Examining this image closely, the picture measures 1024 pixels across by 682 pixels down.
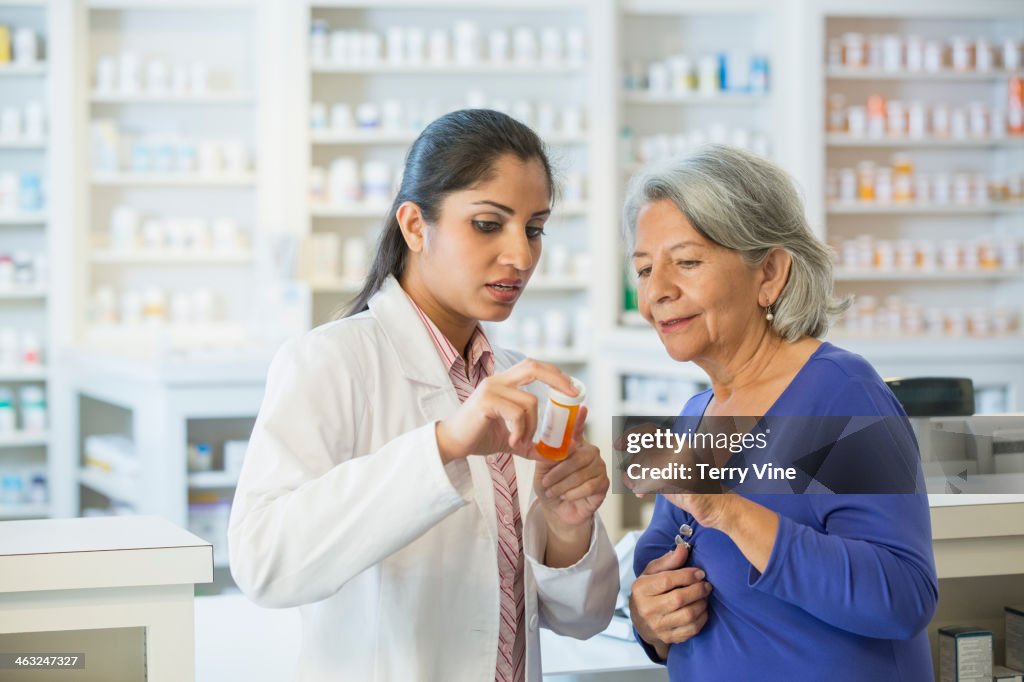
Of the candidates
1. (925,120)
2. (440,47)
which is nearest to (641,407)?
(440,47)

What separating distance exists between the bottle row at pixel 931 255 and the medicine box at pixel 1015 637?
15.5 ft

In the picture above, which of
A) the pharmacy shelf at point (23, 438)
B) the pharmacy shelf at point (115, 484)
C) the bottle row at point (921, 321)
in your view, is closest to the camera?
the pharmacy shelf at point (115, 484)

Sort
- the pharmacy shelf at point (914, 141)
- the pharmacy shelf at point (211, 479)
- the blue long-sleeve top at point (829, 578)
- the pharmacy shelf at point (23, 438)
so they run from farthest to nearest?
the pharmacy shelf at point (914, 141) → the pharmacy shelf at point (23, 438) → the pharmacy shelf at point (211, 479) → the blue long-sleeve top at point (829, 578)

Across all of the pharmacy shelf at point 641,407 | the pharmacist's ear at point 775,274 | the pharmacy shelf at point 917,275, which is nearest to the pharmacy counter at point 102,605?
the pharmacist's ear at point 775,274

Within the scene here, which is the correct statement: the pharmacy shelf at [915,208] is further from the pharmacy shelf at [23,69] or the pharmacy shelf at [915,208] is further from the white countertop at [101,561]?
the white countertop at [101,561]

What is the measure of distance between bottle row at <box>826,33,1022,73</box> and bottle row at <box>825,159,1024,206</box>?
571 mm

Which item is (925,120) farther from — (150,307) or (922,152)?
(150,307)

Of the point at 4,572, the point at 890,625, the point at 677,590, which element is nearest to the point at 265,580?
the point at 4,572

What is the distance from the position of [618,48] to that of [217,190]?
2432 mm

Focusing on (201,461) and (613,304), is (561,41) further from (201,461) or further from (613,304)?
(201,461)

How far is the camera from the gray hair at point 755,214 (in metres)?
1.47

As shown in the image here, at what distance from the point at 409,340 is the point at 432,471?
0.33m

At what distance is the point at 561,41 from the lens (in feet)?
20.4

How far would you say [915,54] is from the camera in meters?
6.49
